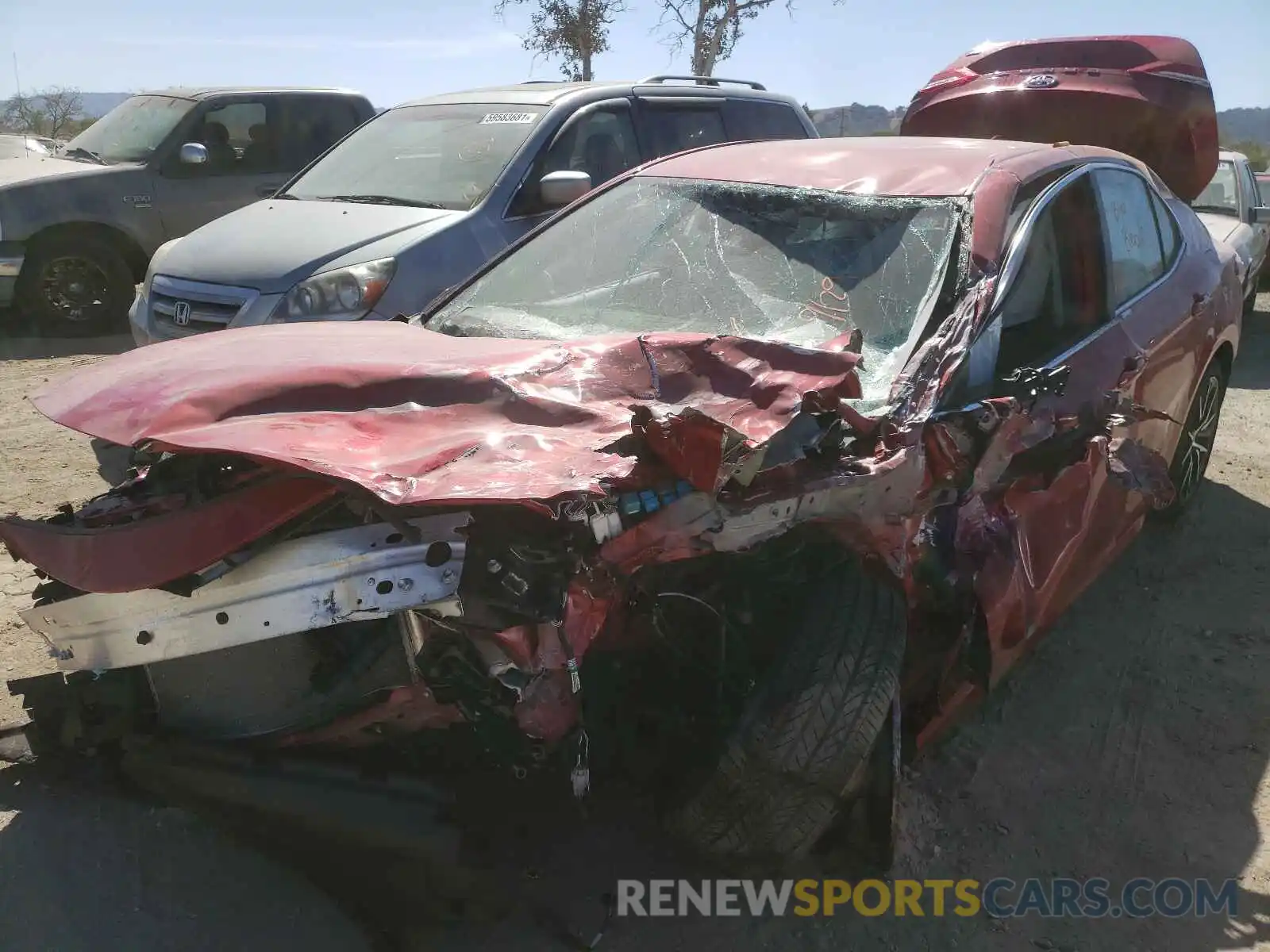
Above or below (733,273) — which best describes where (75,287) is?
below

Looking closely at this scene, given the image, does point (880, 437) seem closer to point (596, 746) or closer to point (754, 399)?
point (754, 399)

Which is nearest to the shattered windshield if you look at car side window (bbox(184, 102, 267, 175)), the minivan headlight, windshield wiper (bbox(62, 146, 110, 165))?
Answer: the minivan headlight


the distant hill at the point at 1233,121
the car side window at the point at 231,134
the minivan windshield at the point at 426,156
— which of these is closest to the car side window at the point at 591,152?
the minivan windshield at the point at 426,156

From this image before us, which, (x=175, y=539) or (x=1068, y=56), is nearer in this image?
(x=175, y=539)

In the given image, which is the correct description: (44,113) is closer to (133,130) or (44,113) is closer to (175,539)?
(133,130)

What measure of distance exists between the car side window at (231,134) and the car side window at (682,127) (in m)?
3.80

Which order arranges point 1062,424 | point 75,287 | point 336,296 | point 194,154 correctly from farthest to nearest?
point 75,287 → point 194,154 → point 336,296 → point 1062,424

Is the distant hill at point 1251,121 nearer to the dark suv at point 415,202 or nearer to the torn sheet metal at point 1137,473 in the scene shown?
the dark suv at point 415,202

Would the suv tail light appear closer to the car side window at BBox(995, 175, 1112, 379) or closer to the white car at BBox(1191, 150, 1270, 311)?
the car side window at BBox(995, 175, 1112, 379)

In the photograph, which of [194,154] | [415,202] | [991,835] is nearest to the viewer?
[991,835]

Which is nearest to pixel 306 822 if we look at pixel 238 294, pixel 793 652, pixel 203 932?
pixel 203 932

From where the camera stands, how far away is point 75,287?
8.11 m

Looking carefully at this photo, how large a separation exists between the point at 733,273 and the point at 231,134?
22.5 ft

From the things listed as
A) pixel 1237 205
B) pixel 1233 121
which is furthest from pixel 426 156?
pixel 1233 121
